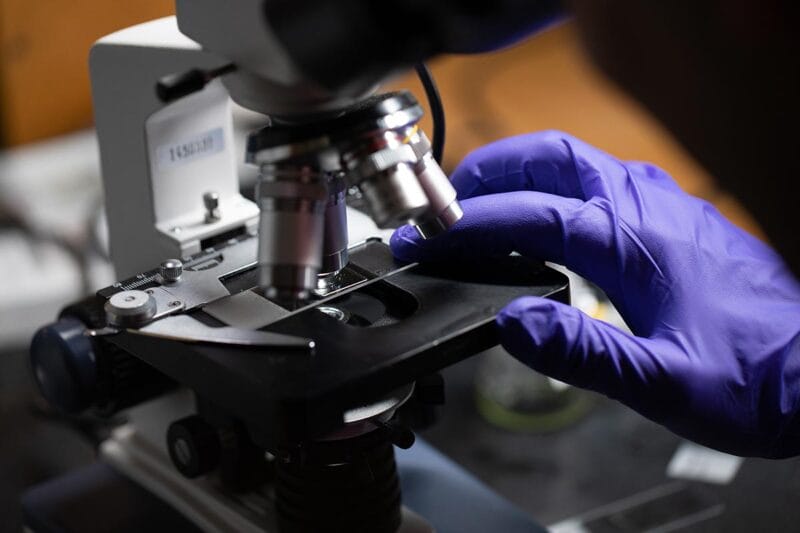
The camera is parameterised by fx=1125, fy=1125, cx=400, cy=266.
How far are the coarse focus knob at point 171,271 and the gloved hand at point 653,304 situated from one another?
0.25 meters

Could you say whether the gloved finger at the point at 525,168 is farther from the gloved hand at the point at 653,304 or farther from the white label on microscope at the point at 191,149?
the white label on microscope at the point at 191,149

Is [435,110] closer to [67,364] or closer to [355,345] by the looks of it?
[355,345]

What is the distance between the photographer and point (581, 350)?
1.14 meters

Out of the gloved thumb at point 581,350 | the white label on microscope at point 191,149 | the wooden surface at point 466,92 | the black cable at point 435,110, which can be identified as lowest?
the wooden surface at point 466,92

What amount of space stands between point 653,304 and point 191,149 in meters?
0.57

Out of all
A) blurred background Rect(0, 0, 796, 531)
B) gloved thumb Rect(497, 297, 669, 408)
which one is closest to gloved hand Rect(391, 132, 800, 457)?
gloved thumb Rect(497, 297, 669, 408)

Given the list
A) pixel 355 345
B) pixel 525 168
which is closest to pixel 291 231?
pixel 355 345

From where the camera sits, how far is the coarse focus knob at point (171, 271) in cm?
124

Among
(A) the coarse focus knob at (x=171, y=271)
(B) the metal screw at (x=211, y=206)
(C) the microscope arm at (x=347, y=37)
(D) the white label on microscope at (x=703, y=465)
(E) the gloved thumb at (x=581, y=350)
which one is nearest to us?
(C) the microscope arm at (x=347, y=37)

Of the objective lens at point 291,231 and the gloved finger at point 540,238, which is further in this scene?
the gloved finger at point 540,238

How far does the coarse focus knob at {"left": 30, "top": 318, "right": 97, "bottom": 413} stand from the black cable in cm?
45

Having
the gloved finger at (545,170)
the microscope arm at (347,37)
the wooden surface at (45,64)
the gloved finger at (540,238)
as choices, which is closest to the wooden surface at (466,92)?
the wooden surface at (45,64)

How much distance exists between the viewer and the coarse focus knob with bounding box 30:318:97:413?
49.3 inches

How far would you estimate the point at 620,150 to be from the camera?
9.24 ft
